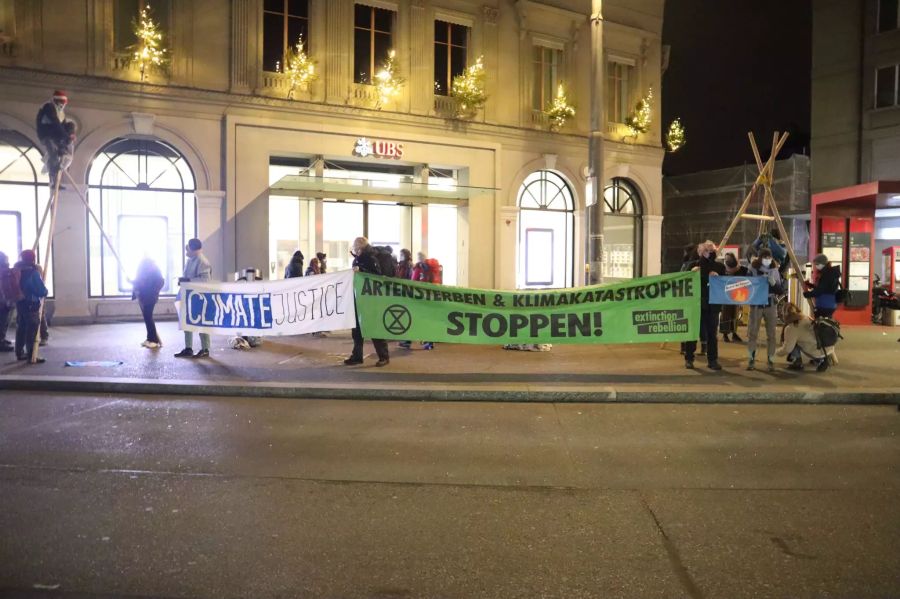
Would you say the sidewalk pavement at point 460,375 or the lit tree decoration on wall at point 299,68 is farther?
the lit tree decoration on wall at point 299,68

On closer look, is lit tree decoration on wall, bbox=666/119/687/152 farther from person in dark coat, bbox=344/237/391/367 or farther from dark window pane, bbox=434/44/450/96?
person in dark coat, bbox=344/237/391/367

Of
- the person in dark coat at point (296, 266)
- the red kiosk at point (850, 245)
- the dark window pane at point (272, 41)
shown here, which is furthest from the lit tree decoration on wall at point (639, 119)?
the person in dark coat at point (296, 266)

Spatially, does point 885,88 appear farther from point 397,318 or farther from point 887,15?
point 397,318

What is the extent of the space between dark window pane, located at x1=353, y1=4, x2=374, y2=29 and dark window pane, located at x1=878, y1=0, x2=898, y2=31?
2280 centimetres

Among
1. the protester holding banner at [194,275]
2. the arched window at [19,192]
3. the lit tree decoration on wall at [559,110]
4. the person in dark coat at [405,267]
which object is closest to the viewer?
the protester holding banner at [194,275]

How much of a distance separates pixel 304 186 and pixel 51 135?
7.59 m

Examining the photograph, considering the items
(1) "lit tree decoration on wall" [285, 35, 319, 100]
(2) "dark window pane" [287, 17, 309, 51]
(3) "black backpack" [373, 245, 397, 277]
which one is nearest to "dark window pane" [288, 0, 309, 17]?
(2) "dark window pane" [287, 17, 309, 51]

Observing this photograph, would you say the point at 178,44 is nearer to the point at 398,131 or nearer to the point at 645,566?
the point at 398,131

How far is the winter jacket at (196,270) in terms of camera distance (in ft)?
39.8

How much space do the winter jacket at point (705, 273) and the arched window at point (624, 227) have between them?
13.2 metres

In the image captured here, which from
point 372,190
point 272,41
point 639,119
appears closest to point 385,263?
point 372,190

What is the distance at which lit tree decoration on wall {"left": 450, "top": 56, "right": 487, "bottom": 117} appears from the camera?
20.5 meters

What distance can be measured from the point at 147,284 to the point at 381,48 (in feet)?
35.8

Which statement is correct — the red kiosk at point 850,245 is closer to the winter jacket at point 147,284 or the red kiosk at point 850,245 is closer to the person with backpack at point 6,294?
the winter jacket at point 147,284
